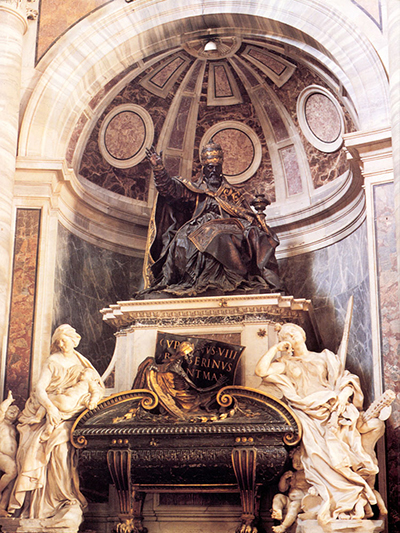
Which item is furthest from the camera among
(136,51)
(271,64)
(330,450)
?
(271,64)

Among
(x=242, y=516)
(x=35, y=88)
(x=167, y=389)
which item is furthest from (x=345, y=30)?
(x=242, y=516)

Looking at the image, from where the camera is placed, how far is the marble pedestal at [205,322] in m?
10.0

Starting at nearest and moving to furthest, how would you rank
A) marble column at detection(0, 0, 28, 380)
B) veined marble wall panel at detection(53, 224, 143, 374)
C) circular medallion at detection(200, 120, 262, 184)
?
1. marble column at detection(0, 0, 28, 380)
2. veined marble wall panel at detection(53, 224, 143, 374)
3. circular medallion at detection(200, 120, 262, 184)

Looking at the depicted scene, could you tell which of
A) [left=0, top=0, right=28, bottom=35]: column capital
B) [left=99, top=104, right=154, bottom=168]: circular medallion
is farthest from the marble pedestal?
[left=0, top=0, right=28, bottom=35]: column capital

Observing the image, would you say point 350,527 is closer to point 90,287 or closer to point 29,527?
point 29,527

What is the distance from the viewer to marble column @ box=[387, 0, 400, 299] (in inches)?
352

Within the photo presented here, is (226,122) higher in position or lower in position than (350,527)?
higher

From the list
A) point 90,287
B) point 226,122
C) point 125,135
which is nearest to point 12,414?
point 90,287

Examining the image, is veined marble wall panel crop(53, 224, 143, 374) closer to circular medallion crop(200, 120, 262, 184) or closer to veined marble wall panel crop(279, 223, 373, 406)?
circular medallion crop(200, 120, 262, 184)

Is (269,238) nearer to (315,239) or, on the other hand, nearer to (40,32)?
(315,239)

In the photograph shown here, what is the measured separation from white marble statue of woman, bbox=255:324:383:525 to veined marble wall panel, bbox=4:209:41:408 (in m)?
2.86

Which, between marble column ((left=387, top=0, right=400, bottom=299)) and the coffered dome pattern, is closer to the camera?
marble column ((left=387, top=0, right=400, bottom=299))

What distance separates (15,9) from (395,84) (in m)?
4.67

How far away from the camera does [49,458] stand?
8.93 m
